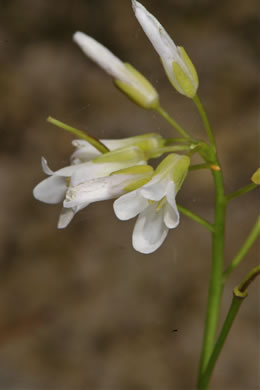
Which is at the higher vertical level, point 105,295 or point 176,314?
point 105,295

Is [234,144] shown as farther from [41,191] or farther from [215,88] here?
[41,191]

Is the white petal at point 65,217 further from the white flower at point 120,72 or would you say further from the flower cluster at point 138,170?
the white flower at point 120,72

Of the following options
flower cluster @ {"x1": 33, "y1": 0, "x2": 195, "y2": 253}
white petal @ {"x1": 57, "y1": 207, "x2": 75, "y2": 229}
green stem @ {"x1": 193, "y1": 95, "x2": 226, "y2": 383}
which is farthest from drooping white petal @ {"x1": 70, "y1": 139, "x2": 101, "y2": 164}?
green stem @ {"x1": 193, "y1": 95, "x2": 226, "y2": 383}

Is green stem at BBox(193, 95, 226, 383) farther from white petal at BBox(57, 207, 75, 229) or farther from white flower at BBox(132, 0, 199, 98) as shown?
white petal at BBox(57, 207, 75, 229)

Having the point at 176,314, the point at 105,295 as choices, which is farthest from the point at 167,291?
the point at 105,295

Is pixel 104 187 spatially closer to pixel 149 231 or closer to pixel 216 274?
pixel 149 231

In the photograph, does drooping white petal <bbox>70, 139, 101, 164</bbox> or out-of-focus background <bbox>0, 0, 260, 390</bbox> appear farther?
out-of-focus background <bbox>0, 0, 260, 390</bbox>

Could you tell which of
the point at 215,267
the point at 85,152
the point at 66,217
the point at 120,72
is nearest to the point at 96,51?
the point at 120,72
